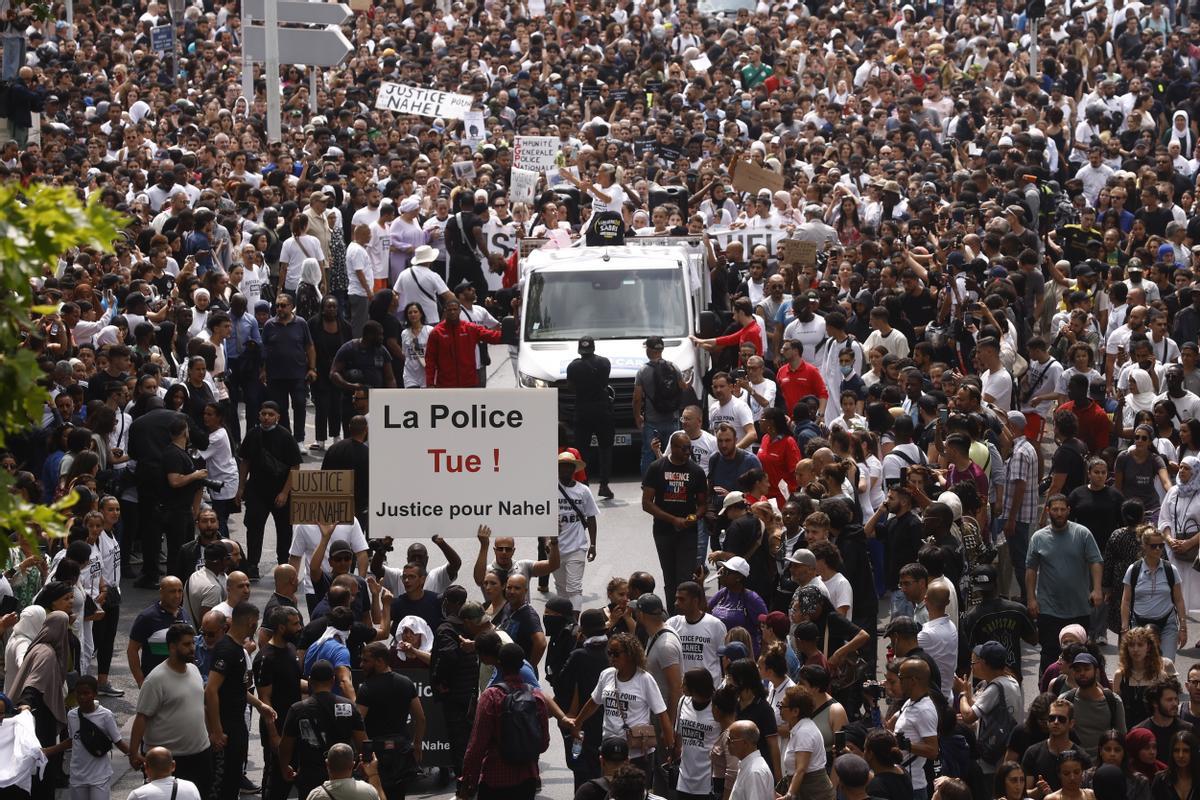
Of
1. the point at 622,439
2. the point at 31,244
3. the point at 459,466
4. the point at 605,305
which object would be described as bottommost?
the point at 622,439

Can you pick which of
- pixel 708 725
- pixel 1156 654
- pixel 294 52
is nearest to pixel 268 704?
pixel 708 725

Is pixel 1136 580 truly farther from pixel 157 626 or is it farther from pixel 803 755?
pixel 157 626

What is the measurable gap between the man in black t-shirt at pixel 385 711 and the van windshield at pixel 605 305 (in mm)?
9279

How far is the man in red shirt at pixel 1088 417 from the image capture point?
17594 mm

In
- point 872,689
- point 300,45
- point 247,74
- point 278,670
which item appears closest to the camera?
point 872,689

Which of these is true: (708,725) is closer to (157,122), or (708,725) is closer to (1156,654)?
(1156,654)

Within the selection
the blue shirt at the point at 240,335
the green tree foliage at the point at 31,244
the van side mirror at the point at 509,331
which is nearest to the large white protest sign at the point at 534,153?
the van side mirror at the point at 509,331

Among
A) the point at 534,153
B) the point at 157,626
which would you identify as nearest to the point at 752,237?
the point at 534,153

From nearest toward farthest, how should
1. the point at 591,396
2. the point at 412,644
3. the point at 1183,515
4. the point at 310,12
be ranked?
the point at 412,644, the point at 1183,515, the point at 591,396, the point at 310,12

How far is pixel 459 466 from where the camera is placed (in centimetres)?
1387

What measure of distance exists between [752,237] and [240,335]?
7.37 meters

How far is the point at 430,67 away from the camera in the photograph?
38.2m

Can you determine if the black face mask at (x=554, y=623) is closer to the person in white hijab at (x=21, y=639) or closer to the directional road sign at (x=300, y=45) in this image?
the person in white hijab at (x=21, y=639)

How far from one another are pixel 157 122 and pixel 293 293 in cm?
923
